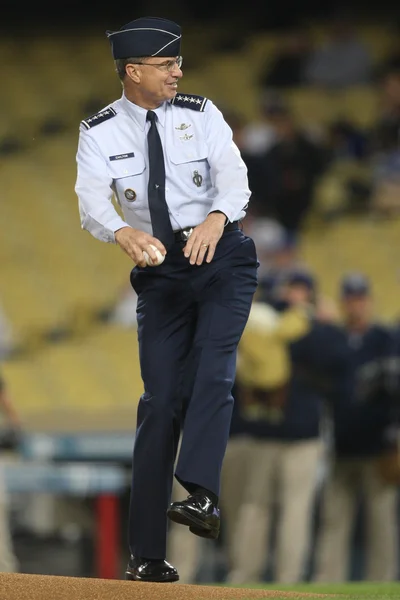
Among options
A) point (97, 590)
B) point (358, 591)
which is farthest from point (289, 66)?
point (97, 590)

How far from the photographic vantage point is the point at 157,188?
5.17 meters

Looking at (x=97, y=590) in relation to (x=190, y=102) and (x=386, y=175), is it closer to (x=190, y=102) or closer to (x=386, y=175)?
(x=190, y=102)

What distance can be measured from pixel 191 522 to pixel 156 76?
1.70 metres

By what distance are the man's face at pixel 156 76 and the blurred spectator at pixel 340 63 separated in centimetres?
1069

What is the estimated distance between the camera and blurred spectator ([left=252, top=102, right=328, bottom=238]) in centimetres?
1334

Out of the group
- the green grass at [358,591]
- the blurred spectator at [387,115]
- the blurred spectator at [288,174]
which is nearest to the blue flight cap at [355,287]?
the green grass at [358,591]

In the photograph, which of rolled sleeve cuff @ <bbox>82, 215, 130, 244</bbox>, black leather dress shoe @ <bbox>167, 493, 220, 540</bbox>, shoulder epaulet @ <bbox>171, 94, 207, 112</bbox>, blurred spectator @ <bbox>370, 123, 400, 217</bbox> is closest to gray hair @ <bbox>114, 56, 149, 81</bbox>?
shoulder epaulet @ <bbox>171, 94, 207, 112</bbox>

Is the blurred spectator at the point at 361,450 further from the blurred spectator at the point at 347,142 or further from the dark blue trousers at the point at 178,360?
the blurred spectator at the point at 347,142

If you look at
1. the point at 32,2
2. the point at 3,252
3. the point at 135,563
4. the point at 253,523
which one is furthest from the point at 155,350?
the point at 32,2

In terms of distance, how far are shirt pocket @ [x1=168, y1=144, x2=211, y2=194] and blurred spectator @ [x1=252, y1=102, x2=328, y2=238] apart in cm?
787

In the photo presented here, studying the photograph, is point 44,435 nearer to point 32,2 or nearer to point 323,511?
point 323,511

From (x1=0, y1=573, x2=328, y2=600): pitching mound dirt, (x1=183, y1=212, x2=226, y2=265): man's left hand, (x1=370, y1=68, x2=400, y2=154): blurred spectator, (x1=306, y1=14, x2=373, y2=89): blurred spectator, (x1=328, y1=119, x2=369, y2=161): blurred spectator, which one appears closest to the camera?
(x1=0, y1=573, x2=328, y2=600): pitching mound dirt

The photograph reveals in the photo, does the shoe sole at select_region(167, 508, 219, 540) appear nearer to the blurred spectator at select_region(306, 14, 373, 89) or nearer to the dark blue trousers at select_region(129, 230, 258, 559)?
the dark blue trousers at select_region(129, 230, 258, 559)

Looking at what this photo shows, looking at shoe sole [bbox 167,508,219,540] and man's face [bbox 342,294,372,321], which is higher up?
man's face [bbox 342,294,372,321]
